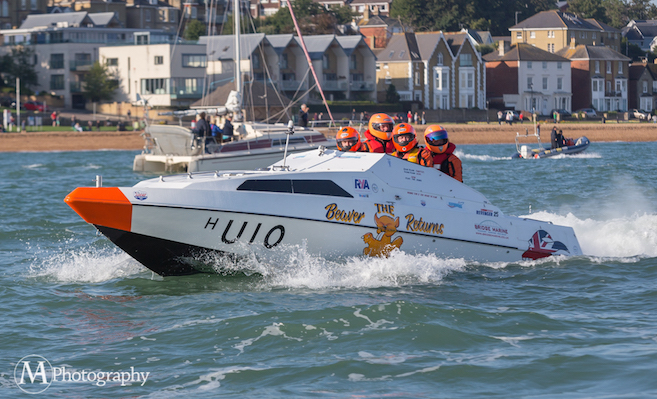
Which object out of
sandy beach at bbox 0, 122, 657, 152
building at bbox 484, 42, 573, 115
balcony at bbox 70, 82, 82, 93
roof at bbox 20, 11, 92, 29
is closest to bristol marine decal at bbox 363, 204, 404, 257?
sandy beach at bbox 0, 122, 657, 152

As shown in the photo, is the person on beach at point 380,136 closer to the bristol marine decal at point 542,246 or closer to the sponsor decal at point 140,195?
the bristol marine decal at point 542,246

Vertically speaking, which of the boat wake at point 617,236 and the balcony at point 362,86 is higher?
the balcony at point 362,86

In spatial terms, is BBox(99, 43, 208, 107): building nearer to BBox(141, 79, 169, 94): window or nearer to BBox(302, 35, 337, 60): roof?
BBox(141, 79, 169, 94): window

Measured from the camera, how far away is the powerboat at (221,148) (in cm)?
2831

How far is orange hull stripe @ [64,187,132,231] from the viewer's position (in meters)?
9.57

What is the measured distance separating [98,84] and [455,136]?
95.5 ft

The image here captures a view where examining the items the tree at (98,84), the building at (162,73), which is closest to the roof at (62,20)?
the building at (162,73)

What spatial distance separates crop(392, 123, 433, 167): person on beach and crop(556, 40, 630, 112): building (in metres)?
77.8

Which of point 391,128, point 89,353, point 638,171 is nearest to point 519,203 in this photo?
point 391,128

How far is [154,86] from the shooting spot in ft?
209

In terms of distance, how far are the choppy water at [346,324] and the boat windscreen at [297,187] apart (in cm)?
83

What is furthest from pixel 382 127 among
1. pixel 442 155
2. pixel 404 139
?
pixel 442 155

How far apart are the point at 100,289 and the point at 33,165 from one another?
2624 centimetres

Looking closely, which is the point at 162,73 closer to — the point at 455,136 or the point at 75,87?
the point at 75,87
